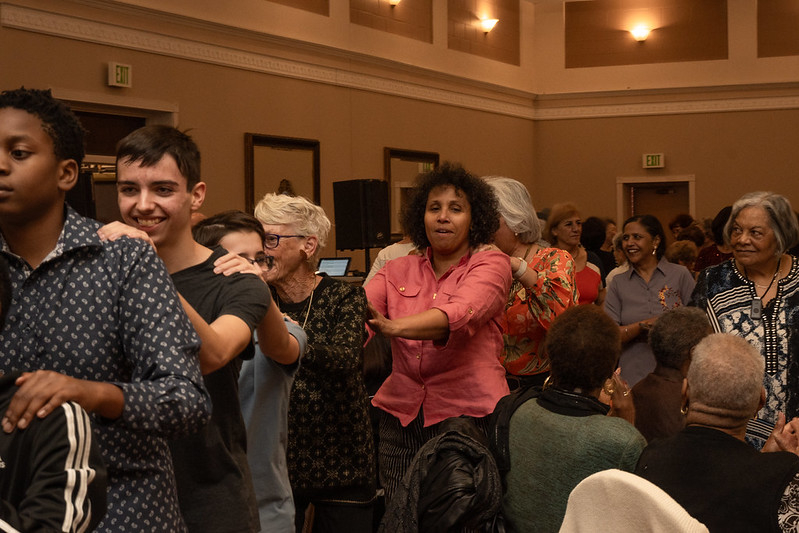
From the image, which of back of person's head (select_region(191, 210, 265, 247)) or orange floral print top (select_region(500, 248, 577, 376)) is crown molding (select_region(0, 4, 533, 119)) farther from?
back of person's head (select_region(191, 210, 265, 247))

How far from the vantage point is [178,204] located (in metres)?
1.91

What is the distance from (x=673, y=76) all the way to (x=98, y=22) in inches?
338

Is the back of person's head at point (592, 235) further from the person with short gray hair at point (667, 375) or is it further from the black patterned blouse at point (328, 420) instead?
the black patterned blouse at point (328, 420)

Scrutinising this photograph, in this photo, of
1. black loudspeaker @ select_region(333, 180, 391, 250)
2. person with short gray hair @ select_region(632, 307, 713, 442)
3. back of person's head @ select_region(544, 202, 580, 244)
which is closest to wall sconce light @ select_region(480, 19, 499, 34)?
black loudspeaker @ select_region(333, 180, 391, 250)

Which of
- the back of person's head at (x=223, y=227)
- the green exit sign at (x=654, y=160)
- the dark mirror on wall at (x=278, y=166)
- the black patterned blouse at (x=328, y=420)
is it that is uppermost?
the green exit sign at (x=654, y=160)

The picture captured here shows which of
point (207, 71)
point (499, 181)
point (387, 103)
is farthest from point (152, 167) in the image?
point (387, 103)

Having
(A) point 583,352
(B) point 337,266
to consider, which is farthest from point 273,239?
(B) point 337,266

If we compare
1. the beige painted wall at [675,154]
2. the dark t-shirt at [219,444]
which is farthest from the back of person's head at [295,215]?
the beige painted wall at [675,154]

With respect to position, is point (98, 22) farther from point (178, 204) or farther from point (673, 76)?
point (673, 76)

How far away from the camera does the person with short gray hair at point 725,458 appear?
2.07m

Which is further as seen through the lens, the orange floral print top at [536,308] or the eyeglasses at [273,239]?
the orange floral print top at [536,308]

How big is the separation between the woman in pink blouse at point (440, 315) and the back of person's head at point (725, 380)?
2.78 feet

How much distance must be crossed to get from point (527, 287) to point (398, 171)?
8037mm

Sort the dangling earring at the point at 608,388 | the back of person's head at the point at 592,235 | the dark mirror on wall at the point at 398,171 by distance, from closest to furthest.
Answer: the dangling earring at the point at 608,388 → the back of person's head at the point at 592,235 → the dark mirror on wall at the point at 398,171
